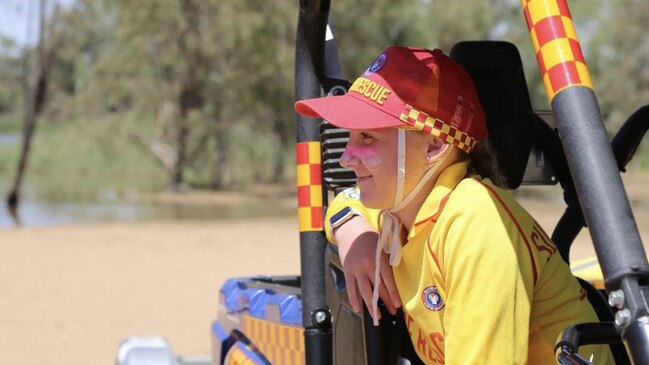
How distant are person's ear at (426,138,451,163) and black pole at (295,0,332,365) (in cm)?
64

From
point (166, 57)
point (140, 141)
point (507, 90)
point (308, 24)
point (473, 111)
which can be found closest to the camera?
point (473, 111)

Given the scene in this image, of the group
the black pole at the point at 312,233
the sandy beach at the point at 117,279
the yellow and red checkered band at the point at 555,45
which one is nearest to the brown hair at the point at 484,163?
the yellow and red checkered band at the point at 555,45

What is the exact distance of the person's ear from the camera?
1797 millimetres

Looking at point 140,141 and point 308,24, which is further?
point 140,141

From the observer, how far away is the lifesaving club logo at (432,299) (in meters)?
1.72

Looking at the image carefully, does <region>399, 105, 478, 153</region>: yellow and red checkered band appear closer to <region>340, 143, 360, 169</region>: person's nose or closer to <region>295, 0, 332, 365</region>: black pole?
<region>340, 143, 360, 169</region>: person's nose

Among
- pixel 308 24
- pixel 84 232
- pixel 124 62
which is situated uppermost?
pixel 124 62

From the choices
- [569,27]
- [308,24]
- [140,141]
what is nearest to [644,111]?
[308,24]

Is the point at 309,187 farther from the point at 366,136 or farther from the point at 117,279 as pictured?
the point at 117,279

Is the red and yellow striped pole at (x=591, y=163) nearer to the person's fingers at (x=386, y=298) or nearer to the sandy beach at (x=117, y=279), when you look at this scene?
the person's fingers at (x=386, y=298)

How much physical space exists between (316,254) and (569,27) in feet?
3.54

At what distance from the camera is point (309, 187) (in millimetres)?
2441

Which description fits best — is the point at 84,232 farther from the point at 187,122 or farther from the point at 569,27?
the point at 569,27

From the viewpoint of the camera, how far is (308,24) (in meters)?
2.47
